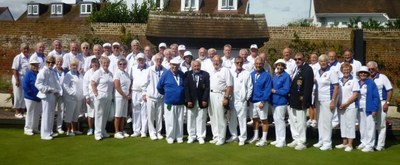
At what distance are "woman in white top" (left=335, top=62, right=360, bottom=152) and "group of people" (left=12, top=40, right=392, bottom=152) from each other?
19 millimetres

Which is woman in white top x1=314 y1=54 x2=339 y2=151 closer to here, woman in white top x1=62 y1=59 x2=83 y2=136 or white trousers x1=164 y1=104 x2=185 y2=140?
white trousers x1=164 y1=104 x2=185 y2=140

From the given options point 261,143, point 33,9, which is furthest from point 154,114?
point 33,9

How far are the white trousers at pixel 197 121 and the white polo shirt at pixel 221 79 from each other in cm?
54

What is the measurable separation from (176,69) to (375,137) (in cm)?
430

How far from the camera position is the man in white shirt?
28.1ft

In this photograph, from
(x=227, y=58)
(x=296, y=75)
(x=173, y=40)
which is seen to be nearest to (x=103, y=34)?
(x=173, y=40)

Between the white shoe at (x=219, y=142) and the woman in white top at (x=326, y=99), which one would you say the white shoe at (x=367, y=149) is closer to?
the woman in white top at (x=326, y=99)

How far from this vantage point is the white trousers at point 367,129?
8.26 metres

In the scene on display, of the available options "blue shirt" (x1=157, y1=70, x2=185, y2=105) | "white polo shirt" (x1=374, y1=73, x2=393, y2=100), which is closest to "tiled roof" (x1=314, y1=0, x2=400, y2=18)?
"white polo shirt" (x1=374, y1=73, x2=393, y2=100)

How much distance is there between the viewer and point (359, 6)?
41.7 meters

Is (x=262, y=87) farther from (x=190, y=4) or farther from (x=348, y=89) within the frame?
(x=190, y=4)

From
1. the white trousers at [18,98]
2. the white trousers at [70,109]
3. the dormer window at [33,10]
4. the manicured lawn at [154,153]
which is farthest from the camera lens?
the dormer window at [33,10]

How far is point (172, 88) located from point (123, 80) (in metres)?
1.22

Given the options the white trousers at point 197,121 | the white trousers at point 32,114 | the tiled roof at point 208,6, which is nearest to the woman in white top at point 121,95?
the white trousers at point 197,121
